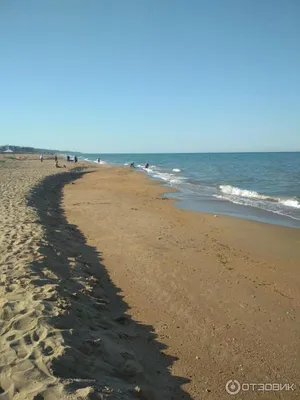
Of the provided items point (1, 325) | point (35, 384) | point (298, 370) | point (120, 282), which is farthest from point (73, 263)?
point (298, 370)

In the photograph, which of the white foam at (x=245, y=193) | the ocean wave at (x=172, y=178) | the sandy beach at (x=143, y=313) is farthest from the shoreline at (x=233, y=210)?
the ocean wave at (x=172, y=178)

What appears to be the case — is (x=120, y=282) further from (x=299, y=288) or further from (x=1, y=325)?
(x=299, y=288)

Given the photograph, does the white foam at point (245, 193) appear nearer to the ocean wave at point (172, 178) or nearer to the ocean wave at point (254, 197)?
the ocean wave at point (254, 197)

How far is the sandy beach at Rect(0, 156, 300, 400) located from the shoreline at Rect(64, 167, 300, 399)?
0.02m

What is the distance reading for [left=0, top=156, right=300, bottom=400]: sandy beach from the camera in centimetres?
359

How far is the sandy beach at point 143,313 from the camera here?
3.59m

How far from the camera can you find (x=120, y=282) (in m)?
6.95

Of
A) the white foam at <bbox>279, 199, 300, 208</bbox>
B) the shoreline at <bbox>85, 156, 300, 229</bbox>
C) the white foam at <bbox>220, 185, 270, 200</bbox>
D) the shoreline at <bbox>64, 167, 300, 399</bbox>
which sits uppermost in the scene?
the white foam at <bbox>220, 185, 270, 200</bbox>

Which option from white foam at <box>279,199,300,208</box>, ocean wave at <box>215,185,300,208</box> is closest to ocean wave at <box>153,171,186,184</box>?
ocean wave at <box>215,185,300,208</box>

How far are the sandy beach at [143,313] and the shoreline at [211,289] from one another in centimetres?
2

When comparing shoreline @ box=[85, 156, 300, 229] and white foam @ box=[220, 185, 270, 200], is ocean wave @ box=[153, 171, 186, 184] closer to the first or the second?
white foam @ box=[220, 185, 270, 200]

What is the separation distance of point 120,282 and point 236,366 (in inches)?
129

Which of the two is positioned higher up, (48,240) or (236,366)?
(48,240)

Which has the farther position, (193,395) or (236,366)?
(236,366)
